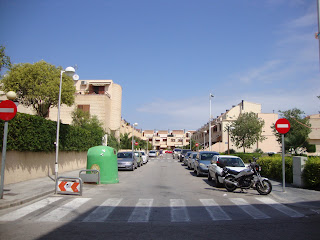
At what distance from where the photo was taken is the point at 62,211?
855 centimetres

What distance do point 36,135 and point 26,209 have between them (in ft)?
25.6

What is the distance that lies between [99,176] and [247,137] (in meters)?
31.2

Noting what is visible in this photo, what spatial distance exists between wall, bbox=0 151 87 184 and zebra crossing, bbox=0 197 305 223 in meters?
4.36

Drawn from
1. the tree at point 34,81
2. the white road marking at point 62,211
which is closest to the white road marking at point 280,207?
the white road marking at point 62,211

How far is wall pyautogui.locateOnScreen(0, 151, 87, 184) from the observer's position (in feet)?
45.4

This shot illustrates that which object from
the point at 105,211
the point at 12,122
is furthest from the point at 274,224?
the point at 12,122

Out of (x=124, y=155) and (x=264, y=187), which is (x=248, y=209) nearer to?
(x=264, y=187)

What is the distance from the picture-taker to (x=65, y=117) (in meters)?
48.8

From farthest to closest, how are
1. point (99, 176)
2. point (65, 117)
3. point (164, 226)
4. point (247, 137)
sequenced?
1. point (65, 117)
2. point (247, 137)
3. point (99, 176)
4. point (164, 226)

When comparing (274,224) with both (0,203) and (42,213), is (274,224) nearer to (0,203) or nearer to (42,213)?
(42,213)

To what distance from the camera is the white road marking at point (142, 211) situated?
770cm

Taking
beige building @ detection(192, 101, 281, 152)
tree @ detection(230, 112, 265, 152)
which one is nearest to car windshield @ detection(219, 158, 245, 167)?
tree @ detection(230, 112, 265, 152)

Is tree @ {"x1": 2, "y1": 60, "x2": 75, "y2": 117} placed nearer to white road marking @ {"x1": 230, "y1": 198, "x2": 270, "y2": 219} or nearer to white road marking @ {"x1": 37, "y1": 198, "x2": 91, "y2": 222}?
white road marking @ {"x1": 37, "y1": 198, "x2": 91, "y2": 222}

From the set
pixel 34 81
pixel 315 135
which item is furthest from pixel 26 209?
pixel 315 135
